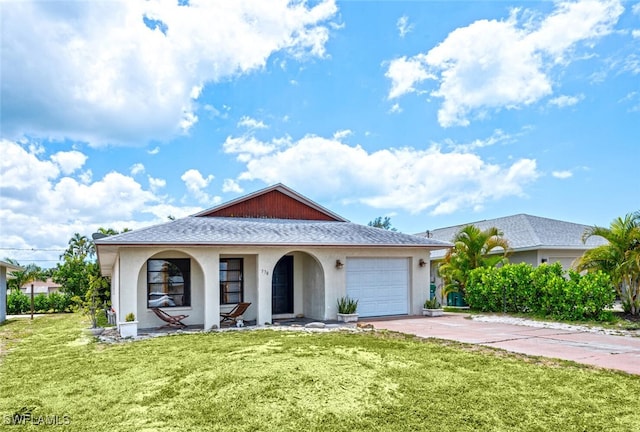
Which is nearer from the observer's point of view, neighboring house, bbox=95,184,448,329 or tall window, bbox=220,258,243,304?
neighboring house, bbox=95,184,448,329

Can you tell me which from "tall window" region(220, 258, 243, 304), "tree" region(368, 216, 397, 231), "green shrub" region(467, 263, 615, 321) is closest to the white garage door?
"green shrub" region(467, 263, 615, 321)

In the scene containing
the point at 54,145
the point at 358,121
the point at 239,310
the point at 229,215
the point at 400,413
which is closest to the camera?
the point at 400,413

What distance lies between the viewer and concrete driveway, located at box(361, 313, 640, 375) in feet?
30.2

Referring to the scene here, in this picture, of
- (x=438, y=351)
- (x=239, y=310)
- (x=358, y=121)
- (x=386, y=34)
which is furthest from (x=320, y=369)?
(x=358, y=121)

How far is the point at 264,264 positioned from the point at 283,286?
8.37 feet

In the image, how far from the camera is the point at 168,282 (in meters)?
15.6

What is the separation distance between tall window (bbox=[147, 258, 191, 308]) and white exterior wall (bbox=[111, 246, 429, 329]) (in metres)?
0.18

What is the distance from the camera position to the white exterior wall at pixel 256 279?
13.7m

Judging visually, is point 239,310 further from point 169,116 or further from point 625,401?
point 625,401

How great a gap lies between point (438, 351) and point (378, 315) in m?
7.76

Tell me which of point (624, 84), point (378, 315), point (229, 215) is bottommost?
point (378, 315)

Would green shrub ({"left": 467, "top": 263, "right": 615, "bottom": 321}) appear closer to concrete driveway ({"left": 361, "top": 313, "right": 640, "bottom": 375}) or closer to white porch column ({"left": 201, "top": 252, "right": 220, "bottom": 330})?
concrete driveway ({"left": 361, "top": 313, "right": 640, "bottom": 375})

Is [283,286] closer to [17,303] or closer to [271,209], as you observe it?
[271,209]

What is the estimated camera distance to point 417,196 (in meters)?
29.5
